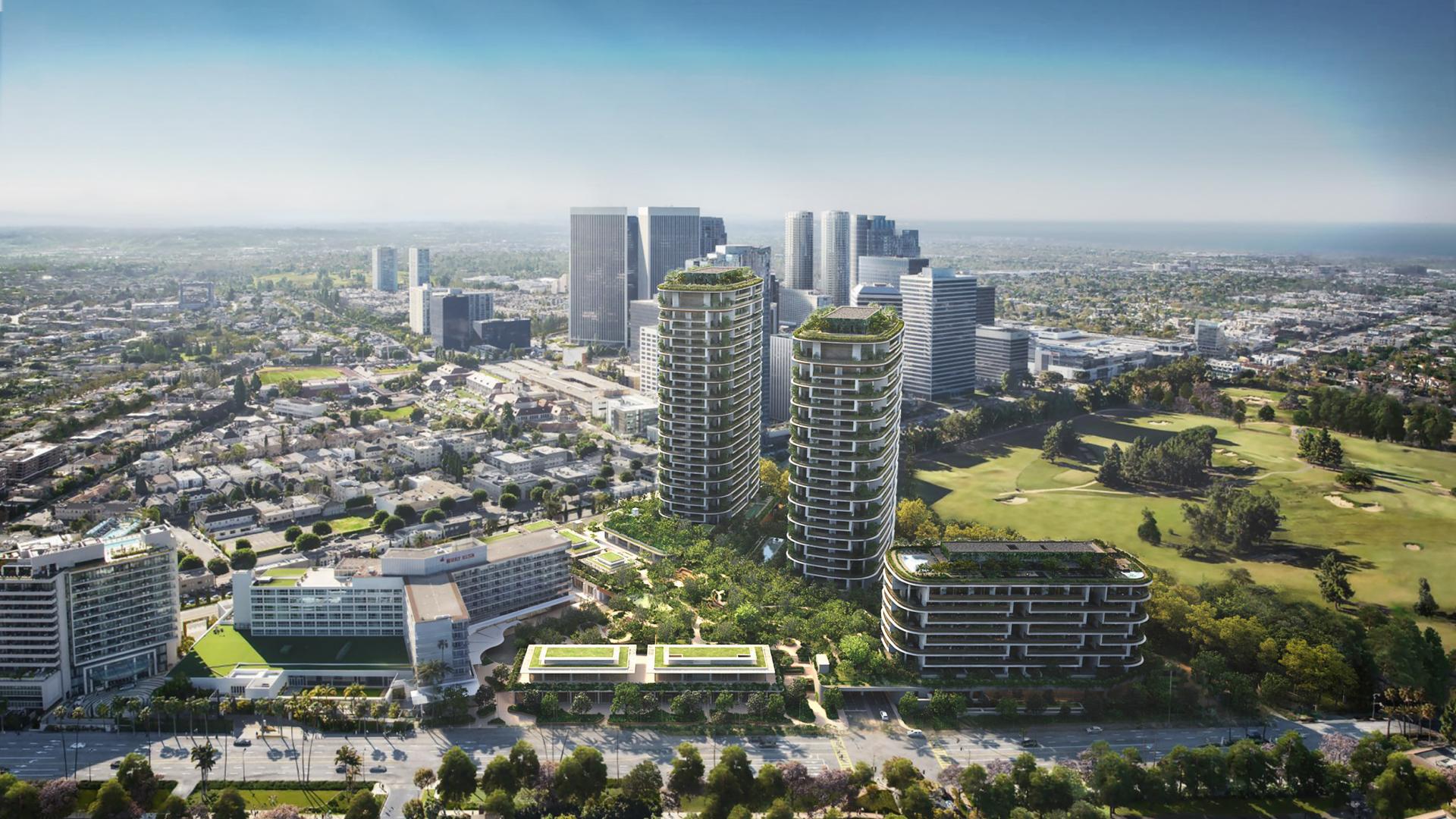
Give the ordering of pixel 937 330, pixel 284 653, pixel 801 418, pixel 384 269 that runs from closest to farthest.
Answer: pixel 284 653
pixel 801 418
pixel 937 330
pixel 384 269

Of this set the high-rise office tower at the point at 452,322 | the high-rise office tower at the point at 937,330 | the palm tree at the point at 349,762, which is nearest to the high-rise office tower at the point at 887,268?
the high-rise office tower at the point at 937,330

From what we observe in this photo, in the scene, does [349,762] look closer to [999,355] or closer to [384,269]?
[999,355]

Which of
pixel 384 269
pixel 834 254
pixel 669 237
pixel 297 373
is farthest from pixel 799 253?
pixel 384 269

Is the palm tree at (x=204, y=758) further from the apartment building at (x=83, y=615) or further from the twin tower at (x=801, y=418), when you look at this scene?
the twin tower at (x=801, y=418)

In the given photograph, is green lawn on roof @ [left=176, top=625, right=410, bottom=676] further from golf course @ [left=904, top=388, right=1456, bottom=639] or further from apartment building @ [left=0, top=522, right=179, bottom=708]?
golf course @ [left=904, top=388, right=1456, bottom=639]

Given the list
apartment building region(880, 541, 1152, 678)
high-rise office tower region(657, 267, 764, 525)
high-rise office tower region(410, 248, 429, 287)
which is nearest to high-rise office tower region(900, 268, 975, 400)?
high-rise office tower region(657, 267, 764, 525)

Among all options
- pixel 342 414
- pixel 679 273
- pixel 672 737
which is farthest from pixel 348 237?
pixel 672 737
